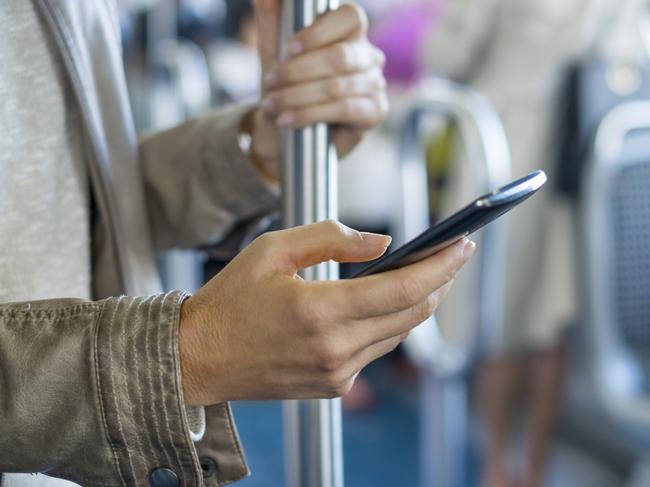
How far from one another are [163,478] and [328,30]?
1.17ft

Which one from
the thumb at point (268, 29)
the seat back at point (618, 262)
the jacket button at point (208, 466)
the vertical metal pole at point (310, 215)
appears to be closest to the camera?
the jacket button at point (208, 466)

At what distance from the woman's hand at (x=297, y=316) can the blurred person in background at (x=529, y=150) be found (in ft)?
4.23

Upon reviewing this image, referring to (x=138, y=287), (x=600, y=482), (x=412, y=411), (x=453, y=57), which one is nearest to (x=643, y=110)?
(x=453, y=57)

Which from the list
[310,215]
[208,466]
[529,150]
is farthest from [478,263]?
[208,466]

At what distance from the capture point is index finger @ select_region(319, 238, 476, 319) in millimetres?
416

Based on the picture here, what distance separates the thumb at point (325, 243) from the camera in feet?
1.43

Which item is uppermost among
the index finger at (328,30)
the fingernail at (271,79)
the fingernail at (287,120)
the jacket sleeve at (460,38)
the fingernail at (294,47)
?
the jacket sleeve at (460,38)

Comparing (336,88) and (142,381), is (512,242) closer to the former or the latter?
(336,88)

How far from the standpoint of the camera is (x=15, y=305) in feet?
1.59

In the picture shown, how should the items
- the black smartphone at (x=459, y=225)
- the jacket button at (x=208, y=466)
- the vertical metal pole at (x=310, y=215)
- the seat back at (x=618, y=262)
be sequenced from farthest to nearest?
the seat back at (x=618, y=262), the vertical metal pole at (x=310, y=215), the jacket button at (x=208, y=466), the black smartphone at (x=459, y=225)

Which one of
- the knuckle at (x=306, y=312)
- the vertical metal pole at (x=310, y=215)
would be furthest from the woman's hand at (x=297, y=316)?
the vertical metal pole at (x=310, y=215)

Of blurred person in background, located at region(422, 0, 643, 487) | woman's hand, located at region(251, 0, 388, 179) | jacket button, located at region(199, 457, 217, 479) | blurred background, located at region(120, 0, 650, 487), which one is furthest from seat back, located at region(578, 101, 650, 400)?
jacket button, located at region(199, 457, 217, 479)

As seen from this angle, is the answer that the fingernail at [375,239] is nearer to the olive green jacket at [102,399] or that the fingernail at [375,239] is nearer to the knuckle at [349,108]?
the olive green jacket at [102,399]

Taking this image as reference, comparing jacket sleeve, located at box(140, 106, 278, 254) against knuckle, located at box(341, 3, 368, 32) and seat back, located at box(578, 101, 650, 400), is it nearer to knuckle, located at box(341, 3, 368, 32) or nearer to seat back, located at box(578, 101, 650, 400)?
knuckle, located at box(341, 3, 368, 32)
